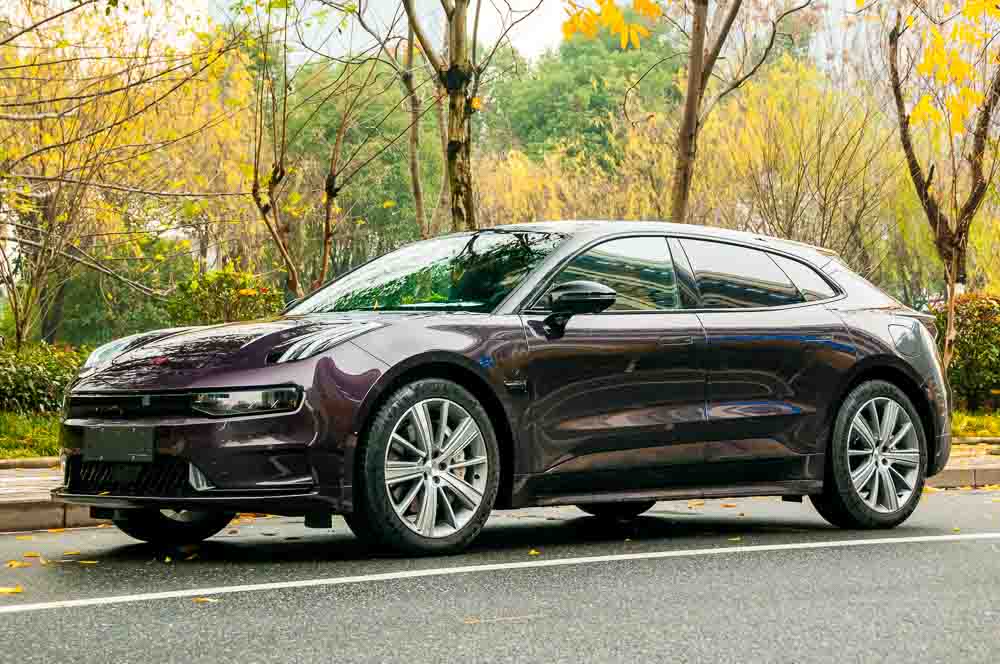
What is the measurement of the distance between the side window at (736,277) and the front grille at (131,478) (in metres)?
2.92

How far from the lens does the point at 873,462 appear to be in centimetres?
823

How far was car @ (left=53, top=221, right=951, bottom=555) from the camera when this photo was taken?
624 cm

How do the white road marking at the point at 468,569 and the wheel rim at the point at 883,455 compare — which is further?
the wheel rim at the point at 883,455

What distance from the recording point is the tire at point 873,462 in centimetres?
807

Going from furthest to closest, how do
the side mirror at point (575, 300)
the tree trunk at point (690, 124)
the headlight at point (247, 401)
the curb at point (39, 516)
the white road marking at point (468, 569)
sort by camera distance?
the tree trunk at point (690, 124), the curb at point (39, 516), the side mirror at point (575, 300), the headlight at point (247, 401), the white road marking at point (468, 569)

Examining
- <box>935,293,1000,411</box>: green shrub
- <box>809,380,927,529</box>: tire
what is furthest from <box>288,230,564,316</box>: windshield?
<box>935,293,1000,411</box>: green shrub

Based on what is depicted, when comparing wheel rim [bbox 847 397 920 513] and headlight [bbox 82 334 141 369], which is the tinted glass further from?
headlight [bbox 82 334 141 369]

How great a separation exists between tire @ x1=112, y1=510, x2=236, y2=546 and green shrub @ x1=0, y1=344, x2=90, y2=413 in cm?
662

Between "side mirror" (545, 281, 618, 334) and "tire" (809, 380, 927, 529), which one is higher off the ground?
"side mirror" (545, 281, 618, 334)

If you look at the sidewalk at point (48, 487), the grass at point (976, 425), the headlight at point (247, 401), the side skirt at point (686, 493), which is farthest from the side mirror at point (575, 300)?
the grass at point (976, 425)

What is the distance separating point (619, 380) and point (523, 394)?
0.57 meters

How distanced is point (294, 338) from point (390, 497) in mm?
806

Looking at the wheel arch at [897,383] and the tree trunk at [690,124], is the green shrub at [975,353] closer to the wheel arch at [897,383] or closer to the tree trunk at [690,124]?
the tree trunk at [690,124]

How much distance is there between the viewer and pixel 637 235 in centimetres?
767
